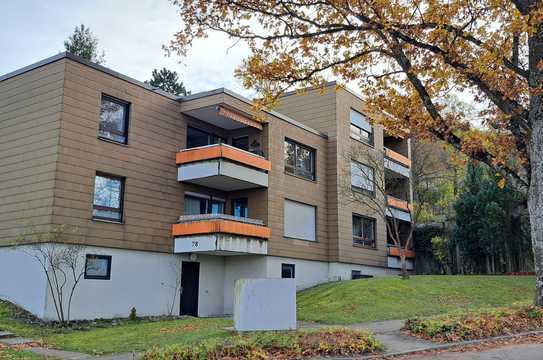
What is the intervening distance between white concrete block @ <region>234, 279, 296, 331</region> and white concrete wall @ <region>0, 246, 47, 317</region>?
30.4ft

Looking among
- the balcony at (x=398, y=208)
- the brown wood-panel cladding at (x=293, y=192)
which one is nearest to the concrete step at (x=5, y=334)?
the brown wood-panel cladding at (x=293, y=192)

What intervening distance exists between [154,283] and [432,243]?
20.7 m

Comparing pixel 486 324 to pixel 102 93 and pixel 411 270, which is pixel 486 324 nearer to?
pixel 102 93

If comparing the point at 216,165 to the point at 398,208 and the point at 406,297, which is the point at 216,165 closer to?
the point at 406,297

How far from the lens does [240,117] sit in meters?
24.5

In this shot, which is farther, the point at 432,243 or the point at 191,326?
the point at 432,243

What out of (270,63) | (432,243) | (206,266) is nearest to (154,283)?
(206,266)

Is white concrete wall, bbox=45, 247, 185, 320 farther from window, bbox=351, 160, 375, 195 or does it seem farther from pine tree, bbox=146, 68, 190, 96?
pine tree, bbox=146, 68, 190, 96

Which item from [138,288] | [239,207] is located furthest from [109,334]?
[239,207]

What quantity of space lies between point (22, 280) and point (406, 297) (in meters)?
14.1

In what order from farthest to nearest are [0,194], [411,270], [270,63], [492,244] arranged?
[411,270]
[492,244]
[0,194]
[270,63]

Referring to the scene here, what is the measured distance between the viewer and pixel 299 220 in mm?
27594

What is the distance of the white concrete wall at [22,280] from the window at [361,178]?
1768 cm

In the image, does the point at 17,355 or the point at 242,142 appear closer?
the point at 17,355
